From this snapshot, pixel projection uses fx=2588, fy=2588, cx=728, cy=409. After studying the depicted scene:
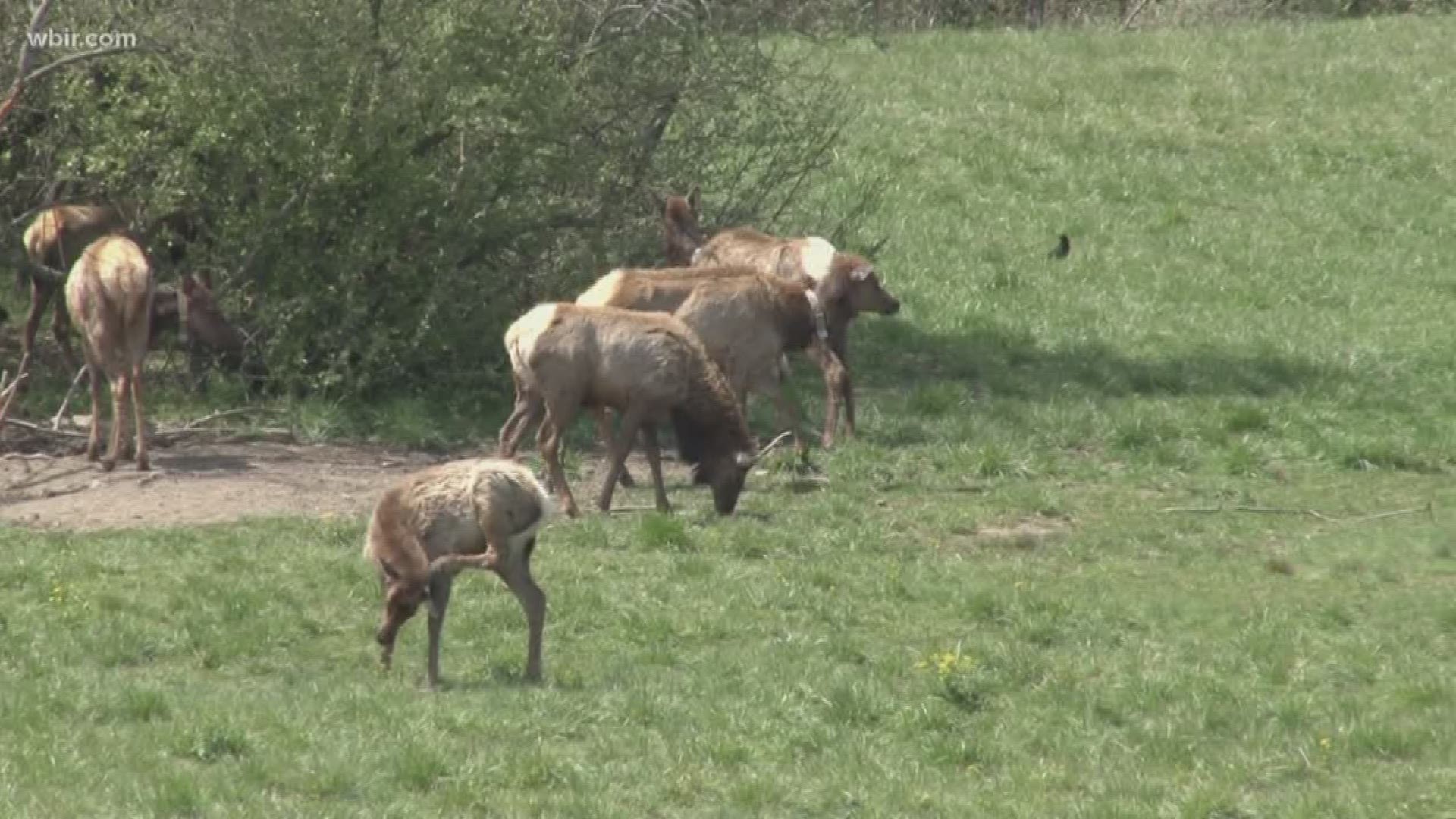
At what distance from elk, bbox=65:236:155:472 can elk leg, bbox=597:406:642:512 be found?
11.0 feet

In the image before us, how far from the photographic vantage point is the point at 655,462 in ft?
56.3

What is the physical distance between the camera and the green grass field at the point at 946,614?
11062mm

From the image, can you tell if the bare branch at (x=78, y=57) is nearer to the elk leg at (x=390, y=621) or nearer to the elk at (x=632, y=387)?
the elk at (x=632, y=387)

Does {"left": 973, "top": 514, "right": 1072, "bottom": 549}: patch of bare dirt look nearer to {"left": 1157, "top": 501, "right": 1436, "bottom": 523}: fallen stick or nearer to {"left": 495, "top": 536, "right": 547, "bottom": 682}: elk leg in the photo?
{"left": 1157, "top": 501, "right": 1436, "bottom": 523}: fallen stick

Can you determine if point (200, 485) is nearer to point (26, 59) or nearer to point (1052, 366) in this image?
point (26, 59)

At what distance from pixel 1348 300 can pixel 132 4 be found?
12.7 meters

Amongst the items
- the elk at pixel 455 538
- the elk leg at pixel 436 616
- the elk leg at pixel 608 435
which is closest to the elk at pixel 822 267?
the elk leg at pixel 608 435

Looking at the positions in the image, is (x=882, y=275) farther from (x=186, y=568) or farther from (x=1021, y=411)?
(x=186, y=568)

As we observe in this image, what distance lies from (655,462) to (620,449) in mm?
261

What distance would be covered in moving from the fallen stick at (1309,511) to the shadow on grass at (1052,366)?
404 cm

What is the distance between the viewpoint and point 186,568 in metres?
14.9

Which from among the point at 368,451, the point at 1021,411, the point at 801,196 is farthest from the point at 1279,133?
the point at 368,451

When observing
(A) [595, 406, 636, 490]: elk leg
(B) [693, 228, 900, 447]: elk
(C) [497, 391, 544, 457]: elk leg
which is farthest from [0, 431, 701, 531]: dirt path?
(B) [693, 228, 900, 447]: elk

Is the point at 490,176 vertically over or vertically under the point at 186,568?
over
